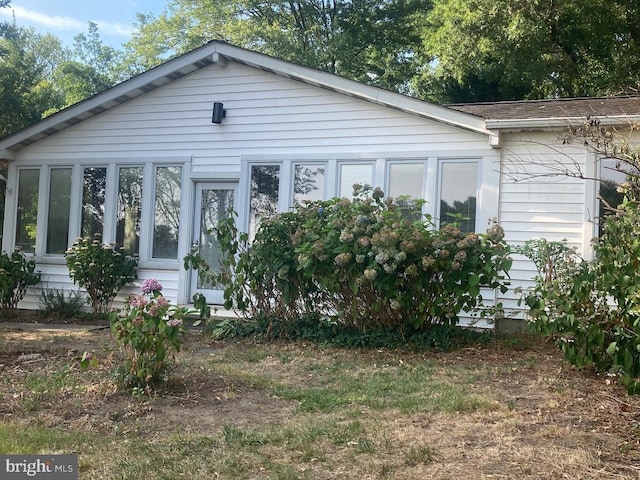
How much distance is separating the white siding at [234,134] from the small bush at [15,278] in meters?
0.35

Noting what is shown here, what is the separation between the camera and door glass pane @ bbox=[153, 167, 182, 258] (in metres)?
9.85

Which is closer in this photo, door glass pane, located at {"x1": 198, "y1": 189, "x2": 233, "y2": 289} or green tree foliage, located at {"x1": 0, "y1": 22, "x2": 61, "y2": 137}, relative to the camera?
door glass pane, located at {"x1": 198, "y1": 189, "x2": 233, "y2": 289}

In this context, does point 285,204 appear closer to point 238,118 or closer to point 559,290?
point 238,118

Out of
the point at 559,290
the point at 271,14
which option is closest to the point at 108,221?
the point at 559,290

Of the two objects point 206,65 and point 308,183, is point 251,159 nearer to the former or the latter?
point 308,183

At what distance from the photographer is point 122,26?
38.3 m

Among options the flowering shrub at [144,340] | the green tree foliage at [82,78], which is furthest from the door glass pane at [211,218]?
the green tree foliage at [82,78]

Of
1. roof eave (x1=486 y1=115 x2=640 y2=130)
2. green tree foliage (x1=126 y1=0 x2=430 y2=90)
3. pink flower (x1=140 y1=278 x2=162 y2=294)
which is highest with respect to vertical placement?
green tree foliage (x1=126 y1=0 x2=430 y2=90)

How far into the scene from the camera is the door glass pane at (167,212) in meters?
9.85

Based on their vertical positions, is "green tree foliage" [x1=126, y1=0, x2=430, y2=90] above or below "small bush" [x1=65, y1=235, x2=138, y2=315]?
above

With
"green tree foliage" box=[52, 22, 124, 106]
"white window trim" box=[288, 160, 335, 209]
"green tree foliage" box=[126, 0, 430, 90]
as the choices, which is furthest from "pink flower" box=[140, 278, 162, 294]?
"green tree foliage" box=[52, 22, 124, 106]

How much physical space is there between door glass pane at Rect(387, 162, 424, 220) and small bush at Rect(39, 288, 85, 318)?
550 centimetres

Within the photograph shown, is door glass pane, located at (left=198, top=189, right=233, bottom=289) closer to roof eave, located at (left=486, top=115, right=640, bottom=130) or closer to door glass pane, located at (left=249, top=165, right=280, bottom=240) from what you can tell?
door glass pane, located at (left=249, top=165, right=280, bottom=240)

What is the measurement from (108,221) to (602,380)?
8.14m
